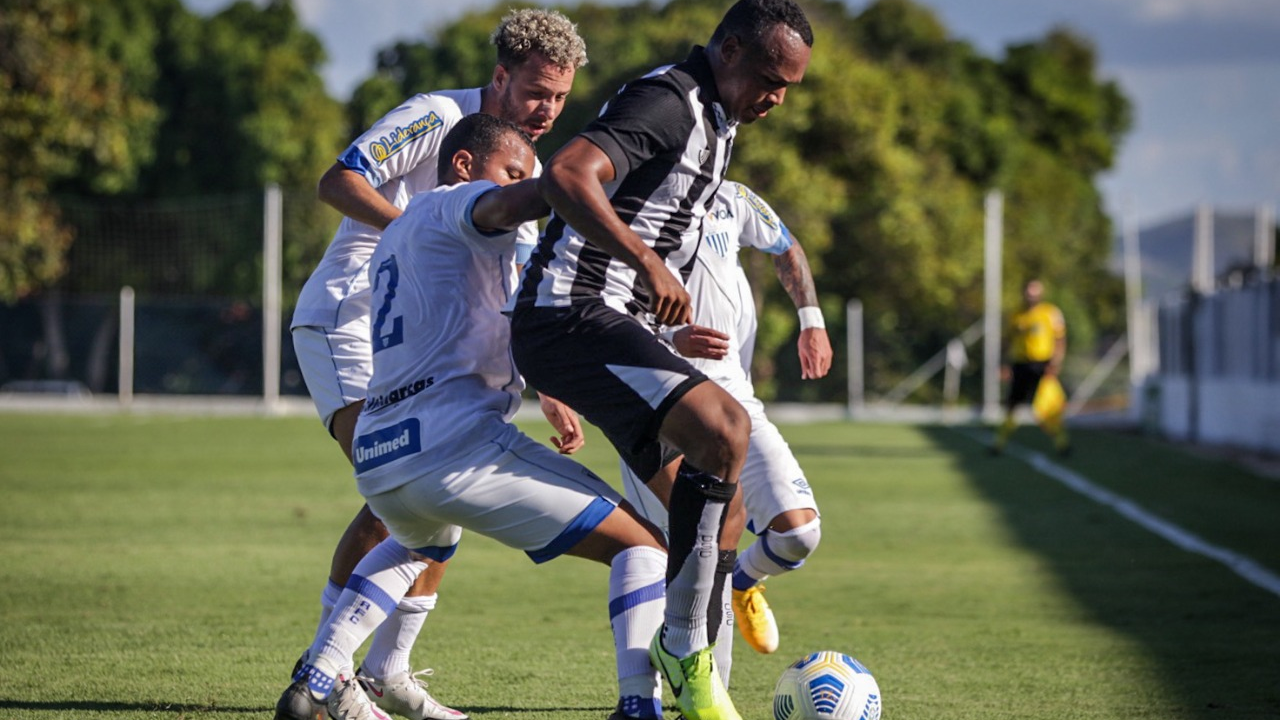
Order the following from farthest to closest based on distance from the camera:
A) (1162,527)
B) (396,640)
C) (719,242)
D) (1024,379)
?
(1024,379) < (1162,527) < (719,242) < (396,640)

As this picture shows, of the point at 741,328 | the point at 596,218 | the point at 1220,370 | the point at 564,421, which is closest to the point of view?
the point at 596,218

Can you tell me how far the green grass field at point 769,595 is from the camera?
5.41m

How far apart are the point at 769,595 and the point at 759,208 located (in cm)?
257

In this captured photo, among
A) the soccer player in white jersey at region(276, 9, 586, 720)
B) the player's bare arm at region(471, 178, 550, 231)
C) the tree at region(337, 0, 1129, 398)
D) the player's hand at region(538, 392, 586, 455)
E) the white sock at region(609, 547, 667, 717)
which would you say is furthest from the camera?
the tree at region(337, 0, 1129, 398)

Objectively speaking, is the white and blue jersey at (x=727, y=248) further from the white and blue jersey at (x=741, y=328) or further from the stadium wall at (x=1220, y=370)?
the stadium wall at (x=1220, y=370)

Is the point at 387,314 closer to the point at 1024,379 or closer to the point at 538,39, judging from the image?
the point at 538,39

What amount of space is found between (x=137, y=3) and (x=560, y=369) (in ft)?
143

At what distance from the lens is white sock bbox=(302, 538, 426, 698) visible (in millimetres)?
4633

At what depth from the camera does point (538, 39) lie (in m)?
5.23

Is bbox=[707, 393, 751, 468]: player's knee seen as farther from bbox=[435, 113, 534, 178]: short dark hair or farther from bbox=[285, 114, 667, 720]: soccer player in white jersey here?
bbox=[435, 113, 534, 178]: short dark hair

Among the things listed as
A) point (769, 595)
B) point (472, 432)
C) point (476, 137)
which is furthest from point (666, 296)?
point (769, 595)

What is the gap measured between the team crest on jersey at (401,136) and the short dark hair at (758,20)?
1266 mm

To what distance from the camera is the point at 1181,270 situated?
53031 millimetres

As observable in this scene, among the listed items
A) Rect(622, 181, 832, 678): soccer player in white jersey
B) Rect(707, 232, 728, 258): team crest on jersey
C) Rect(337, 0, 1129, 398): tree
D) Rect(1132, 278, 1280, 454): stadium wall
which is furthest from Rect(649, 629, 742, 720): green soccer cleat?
Rect(337, 0, 1129, 398): tree
